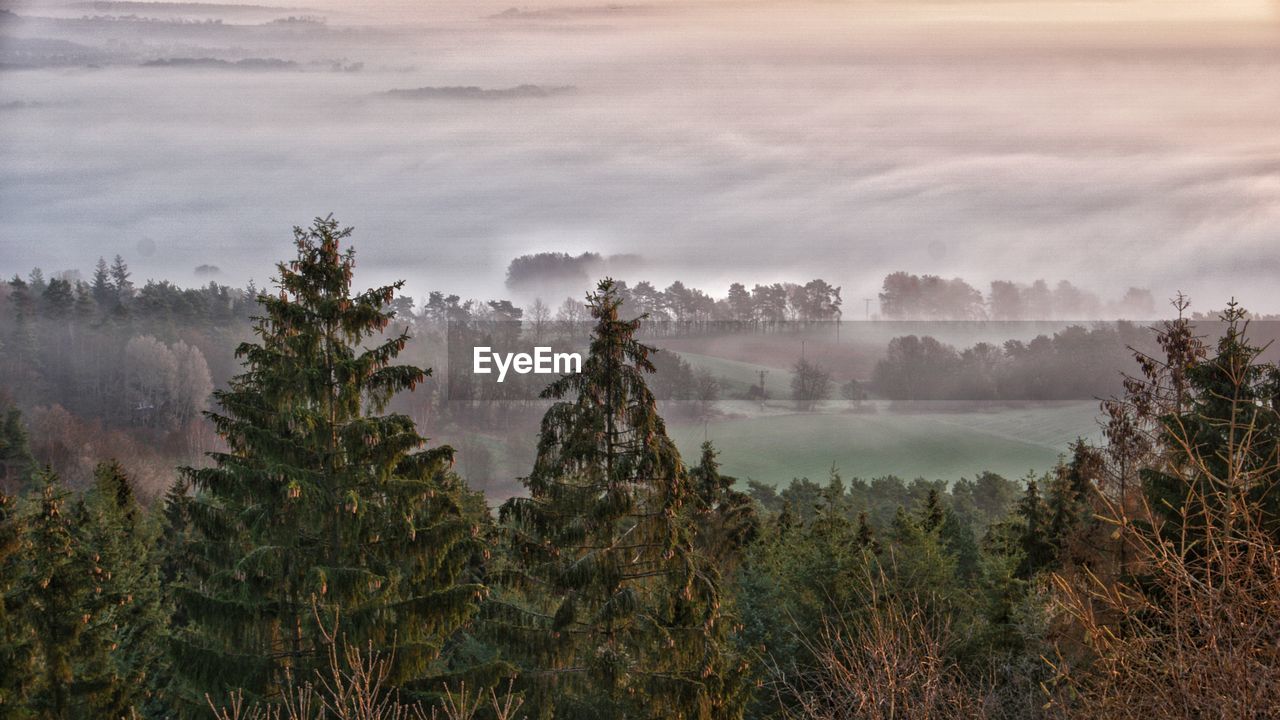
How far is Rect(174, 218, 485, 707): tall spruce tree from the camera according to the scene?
15.2m

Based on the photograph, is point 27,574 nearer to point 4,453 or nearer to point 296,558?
point 296,558

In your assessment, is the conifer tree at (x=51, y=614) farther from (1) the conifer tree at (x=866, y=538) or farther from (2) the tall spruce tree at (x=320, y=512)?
(1) the conifer tree at (x=866, y=538)

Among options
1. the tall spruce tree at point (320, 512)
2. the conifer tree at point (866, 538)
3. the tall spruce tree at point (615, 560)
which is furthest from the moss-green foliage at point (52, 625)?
the conifer tree at point (866, 538)

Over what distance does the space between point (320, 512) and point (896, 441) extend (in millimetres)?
113845

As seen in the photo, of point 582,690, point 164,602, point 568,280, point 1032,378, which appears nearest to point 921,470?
point 1032,378

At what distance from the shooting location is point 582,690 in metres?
16.3

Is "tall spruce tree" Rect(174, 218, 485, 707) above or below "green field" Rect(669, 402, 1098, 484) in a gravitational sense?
above

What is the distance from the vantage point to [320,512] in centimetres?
1553

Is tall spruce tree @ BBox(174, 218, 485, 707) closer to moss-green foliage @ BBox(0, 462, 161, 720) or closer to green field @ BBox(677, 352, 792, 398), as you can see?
moss-green foliage @ BBox(0, 462, 161, 720)

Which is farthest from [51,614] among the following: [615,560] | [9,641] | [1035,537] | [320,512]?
Answer: [1035,537]

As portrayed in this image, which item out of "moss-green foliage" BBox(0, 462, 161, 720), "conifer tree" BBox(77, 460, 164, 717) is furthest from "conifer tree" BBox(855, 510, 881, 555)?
"moss-green foliage" BBox(0, 462, 161, 720)

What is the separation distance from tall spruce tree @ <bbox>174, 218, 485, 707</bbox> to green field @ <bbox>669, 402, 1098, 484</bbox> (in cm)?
9012

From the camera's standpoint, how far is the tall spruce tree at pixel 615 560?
51.4ft

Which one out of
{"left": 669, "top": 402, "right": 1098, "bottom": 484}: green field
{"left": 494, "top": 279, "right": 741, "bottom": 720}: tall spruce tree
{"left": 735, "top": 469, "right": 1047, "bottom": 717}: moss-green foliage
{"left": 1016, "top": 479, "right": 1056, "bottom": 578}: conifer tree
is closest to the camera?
{"left": 494, "top": 279, "right": 741, "bottom": 720}: tall spruce tree
